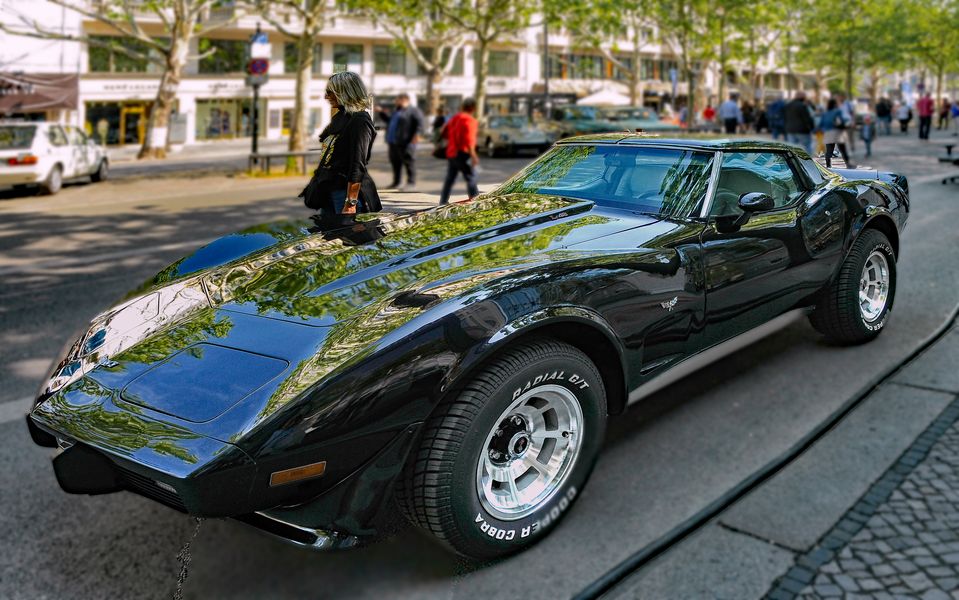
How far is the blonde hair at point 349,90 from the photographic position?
5145 mm

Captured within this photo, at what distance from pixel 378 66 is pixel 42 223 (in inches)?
1568

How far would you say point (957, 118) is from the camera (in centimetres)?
4350

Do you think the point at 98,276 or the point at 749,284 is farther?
the point at 98,276

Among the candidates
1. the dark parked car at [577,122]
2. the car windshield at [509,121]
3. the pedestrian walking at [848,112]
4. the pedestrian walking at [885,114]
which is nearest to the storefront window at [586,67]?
the pedestrian walking at [885,114]

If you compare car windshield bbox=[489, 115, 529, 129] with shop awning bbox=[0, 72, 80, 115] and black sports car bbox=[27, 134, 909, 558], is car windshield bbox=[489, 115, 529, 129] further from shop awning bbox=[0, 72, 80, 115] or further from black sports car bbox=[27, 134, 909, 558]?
black sports car bbox=[27, 134, 909, 558]

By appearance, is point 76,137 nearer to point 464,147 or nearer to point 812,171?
point 464,147

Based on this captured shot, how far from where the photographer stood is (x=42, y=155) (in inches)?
632

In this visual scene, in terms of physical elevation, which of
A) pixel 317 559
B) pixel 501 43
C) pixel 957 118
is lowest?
pixel 317 559

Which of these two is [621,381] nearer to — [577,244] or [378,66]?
[577,244]

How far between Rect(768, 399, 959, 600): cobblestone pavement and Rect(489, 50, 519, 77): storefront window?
178 feet

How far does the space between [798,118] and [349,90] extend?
1409cm

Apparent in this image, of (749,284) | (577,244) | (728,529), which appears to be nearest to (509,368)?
(577,244)

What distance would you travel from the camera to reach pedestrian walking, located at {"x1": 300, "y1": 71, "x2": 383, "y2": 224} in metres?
5.18

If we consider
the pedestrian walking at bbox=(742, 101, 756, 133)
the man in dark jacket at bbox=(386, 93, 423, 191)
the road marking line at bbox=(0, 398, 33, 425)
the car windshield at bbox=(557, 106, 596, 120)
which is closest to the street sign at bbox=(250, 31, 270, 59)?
the man in dark jacket at bbox=(386, 93, 423, 191)
